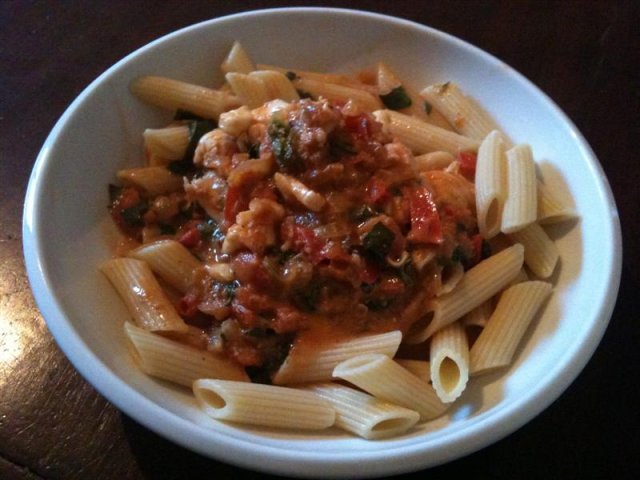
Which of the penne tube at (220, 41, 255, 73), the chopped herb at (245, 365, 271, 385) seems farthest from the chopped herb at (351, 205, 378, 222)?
the penne tube at (220, 41, 255, 73)

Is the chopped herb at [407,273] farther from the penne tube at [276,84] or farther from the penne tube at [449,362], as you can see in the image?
the penne tube at [276,84]

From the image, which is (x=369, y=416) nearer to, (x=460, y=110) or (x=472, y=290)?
(x=472, y=290)

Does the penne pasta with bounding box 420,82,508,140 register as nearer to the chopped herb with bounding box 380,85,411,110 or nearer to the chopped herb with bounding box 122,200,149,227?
the chopped herb with bounding box 380,85,411,110

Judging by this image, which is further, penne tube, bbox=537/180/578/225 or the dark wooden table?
penne tube, bbox=537/180/578/225

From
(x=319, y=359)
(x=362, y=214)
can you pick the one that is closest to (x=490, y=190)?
(x=362, y=214)

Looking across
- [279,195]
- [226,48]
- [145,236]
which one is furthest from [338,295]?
[226,48]
